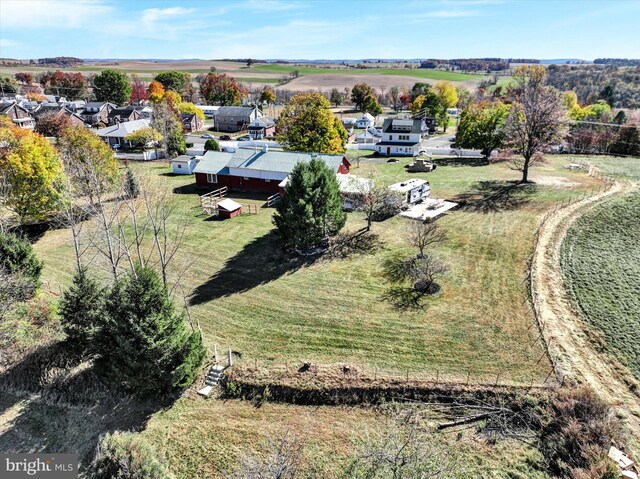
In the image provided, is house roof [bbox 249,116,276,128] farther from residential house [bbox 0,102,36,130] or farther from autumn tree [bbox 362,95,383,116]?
residential house [bbox 0,102,36,130]

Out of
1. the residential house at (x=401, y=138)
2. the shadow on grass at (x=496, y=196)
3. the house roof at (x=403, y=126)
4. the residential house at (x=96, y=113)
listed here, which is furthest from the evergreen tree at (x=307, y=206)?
the residential house at (x=96, y=113)

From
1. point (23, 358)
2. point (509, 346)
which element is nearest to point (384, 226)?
point (509, 346)

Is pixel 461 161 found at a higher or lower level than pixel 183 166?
higher

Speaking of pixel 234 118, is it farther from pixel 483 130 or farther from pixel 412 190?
pixel 412 190

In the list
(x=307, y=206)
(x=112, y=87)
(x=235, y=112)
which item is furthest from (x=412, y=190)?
(x=112, y=87)

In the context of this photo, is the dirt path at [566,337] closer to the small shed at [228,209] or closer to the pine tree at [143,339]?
the pine tree at [143,339]

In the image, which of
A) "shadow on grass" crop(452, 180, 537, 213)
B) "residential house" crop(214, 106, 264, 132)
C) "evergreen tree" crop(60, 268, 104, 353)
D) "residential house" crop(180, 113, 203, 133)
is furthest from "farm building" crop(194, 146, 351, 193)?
"residential house" crop(180, 113, 203, 133)
